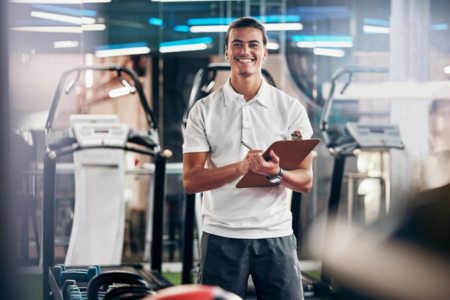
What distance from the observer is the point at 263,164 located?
114 inches

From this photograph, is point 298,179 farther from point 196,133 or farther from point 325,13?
point 325,13

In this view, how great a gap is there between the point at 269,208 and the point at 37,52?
14.2 ft

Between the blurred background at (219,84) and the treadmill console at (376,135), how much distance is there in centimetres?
1

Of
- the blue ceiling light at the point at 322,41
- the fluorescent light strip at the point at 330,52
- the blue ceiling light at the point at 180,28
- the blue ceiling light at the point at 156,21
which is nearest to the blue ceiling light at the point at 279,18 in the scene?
the blue ceiling light at the point at 322,41

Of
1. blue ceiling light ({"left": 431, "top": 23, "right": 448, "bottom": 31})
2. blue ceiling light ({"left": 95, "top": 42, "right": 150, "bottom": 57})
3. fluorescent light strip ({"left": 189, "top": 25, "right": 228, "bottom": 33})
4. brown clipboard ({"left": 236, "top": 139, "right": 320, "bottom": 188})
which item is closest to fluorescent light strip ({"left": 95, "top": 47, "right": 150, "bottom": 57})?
blue ceiling light ({"left": 95, "top": 42, "right": 150, "bottom": 57})

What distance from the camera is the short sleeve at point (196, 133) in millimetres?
3117

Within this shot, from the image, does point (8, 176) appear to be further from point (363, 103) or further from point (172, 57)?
point (363, 103)

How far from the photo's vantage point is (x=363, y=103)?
7.77 m

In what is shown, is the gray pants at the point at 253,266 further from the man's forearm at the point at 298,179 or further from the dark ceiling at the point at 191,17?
the dark ceiling at the point at 191,17

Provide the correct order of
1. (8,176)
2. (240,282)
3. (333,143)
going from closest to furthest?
(8,176), (240,282), (333,143)

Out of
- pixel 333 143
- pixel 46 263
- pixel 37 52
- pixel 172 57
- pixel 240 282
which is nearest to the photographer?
pixel 240 282

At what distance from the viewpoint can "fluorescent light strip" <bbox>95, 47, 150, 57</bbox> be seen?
723cm

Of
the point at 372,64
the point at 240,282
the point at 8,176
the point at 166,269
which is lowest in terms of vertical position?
the point at 166,269

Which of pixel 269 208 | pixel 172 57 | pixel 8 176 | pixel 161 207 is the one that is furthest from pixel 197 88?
pixel 8 176
